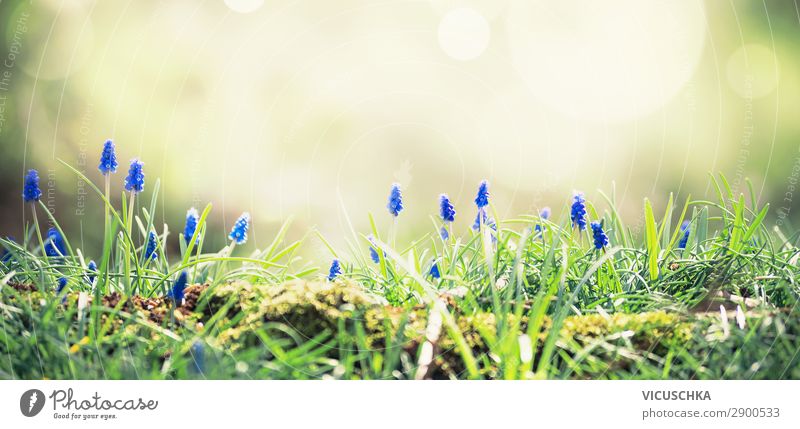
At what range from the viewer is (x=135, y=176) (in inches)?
93.3

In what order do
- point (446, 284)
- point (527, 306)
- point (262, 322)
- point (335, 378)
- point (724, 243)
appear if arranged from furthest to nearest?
1. point (724, 243)
2. point (446, 284)
3. point (527, 306)
4. point (262, 322)
5. point (335, 378)

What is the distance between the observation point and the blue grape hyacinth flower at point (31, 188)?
242cm

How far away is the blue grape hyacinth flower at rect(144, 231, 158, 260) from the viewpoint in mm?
2592

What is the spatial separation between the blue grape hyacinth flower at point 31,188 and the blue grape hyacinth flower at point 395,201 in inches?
55.2

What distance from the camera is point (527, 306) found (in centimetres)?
214

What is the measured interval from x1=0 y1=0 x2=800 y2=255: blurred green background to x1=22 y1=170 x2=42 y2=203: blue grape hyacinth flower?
181 millimetres

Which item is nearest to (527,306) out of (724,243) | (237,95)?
(724,243)

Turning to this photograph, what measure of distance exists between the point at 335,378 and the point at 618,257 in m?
1.49

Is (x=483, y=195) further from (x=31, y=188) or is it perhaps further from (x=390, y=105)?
(x=31, y=188)

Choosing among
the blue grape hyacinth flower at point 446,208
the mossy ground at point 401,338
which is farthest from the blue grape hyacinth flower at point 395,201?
the mossy ground at point 401,338

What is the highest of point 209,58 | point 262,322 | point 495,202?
point 209,58
